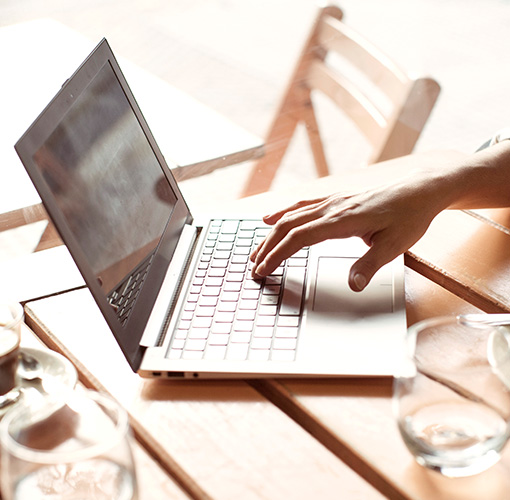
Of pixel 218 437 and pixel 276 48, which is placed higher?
pixel 218 437

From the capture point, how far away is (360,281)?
77cm

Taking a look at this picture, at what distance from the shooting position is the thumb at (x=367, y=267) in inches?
30.3

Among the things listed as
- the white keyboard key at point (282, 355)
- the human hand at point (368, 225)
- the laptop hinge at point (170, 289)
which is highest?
the human hand at point (368, 225)

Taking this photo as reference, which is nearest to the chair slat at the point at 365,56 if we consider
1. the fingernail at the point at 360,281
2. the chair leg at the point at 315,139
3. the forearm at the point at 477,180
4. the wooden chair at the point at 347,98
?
the wooden chair at the point at 347,98

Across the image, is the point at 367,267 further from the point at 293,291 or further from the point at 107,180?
the point at 107,180

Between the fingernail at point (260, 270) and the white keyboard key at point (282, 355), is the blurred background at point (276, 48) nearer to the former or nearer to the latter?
the fingernail at point (260, 270)

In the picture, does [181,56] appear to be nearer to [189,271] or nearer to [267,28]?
[267,28]

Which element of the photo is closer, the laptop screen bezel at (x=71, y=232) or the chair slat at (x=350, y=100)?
the laptop screen bezel at (x=71, y=232)

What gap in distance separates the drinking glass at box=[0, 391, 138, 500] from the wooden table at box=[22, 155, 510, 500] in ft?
0.42

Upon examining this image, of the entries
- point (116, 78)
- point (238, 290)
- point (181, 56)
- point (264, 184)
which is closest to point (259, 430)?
point (238, 290)

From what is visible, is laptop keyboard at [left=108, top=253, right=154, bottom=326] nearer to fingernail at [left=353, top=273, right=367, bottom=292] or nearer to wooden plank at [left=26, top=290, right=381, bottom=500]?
wooden plank at [left=26, top=290, right=381, bottom=500]

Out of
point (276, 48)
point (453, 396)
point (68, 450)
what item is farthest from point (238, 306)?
point (276, 48)

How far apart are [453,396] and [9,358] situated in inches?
14.3

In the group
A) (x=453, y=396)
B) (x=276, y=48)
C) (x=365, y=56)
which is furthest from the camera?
(x=276, y=48)
